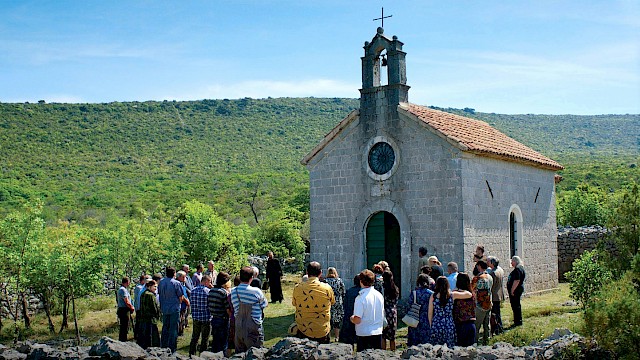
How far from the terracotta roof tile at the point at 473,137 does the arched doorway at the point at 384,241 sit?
2631mm

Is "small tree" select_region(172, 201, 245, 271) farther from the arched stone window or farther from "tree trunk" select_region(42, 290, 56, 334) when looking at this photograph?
the arched stone window

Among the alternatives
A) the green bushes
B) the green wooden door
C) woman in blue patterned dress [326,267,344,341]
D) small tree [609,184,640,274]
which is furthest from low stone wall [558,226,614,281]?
the green bushes

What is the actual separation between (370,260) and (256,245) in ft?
46.5

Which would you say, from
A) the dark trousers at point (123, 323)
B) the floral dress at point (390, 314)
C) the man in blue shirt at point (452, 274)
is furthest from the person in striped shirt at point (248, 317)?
the dark trousers at point (123, 323)

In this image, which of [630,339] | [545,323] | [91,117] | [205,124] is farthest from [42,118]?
[630,339]

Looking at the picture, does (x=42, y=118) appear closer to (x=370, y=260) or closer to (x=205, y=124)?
(x=205, y=124)

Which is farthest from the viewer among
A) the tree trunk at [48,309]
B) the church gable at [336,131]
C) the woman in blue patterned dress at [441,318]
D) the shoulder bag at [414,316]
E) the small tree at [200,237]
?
the small tree at [200,237]

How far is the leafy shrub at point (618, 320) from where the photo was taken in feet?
26.5

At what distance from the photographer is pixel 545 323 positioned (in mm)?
13805

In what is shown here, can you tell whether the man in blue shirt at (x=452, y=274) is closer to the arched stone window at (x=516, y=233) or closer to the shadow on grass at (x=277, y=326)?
the shadow on grass at (x=277, y=326)

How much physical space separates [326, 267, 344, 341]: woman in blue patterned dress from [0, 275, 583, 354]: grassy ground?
4.42ft

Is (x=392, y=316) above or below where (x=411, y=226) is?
below

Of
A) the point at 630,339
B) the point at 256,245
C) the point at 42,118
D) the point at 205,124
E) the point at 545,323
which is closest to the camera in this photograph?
the point at 630,339

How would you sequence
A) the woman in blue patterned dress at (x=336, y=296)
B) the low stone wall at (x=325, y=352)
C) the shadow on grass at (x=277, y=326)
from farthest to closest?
1. the shadow on grass at (x=277, y=326)
2. the woman in blue patterned dress at (x=336, y=296)
3. the low stone wall at (x=325, y=352)
